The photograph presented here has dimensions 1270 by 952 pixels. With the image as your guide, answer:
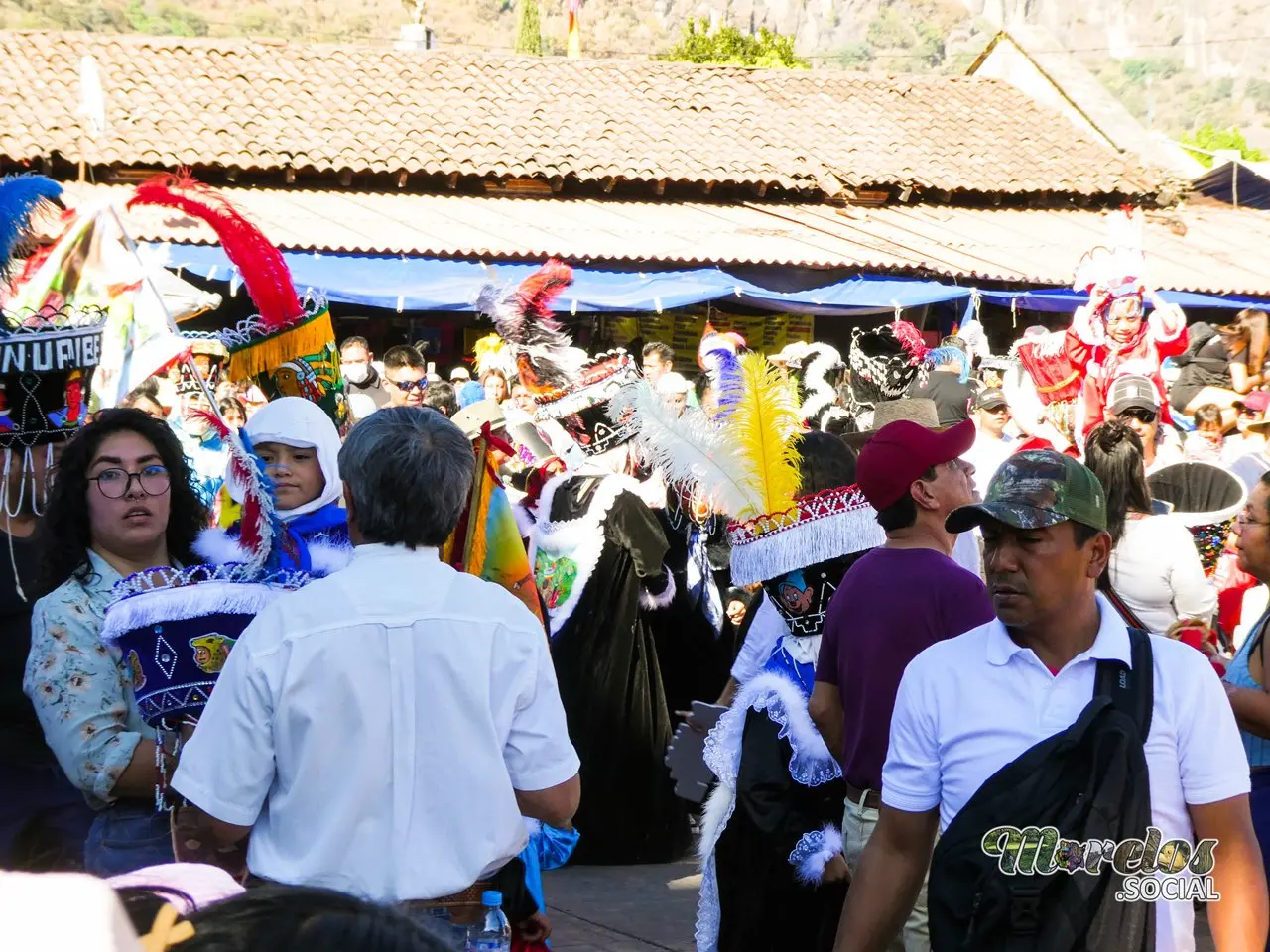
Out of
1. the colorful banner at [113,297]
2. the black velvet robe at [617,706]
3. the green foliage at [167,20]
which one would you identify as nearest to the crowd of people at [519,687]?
the colorful banner at [113,297]

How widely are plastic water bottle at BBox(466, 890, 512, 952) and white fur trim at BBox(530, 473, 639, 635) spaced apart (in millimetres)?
4013

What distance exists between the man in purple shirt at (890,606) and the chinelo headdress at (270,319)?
1.96 meters

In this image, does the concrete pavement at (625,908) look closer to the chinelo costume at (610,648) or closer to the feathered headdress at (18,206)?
the chinelo costume at (610,648)

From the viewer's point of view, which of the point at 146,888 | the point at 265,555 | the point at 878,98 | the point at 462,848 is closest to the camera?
the point at 146,888

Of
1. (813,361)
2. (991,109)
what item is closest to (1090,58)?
(991,109)

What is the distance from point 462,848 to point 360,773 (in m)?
0.24

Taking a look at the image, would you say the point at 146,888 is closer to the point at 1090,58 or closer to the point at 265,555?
the point at 265,555

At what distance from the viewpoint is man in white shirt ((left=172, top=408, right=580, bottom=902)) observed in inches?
112

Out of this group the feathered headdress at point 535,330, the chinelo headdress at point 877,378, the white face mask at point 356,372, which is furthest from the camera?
the white face mask at point 356,372

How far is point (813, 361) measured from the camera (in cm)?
1065

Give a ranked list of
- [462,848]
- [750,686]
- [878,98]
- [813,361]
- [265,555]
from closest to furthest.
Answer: [462,848], [265,555], [750,686], [813,361], [878,98]

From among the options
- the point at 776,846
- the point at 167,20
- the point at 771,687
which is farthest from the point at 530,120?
the point at 167,20

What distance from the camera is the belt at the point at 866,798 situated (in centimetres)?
388

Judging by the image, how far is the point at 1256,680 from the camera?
404cm
